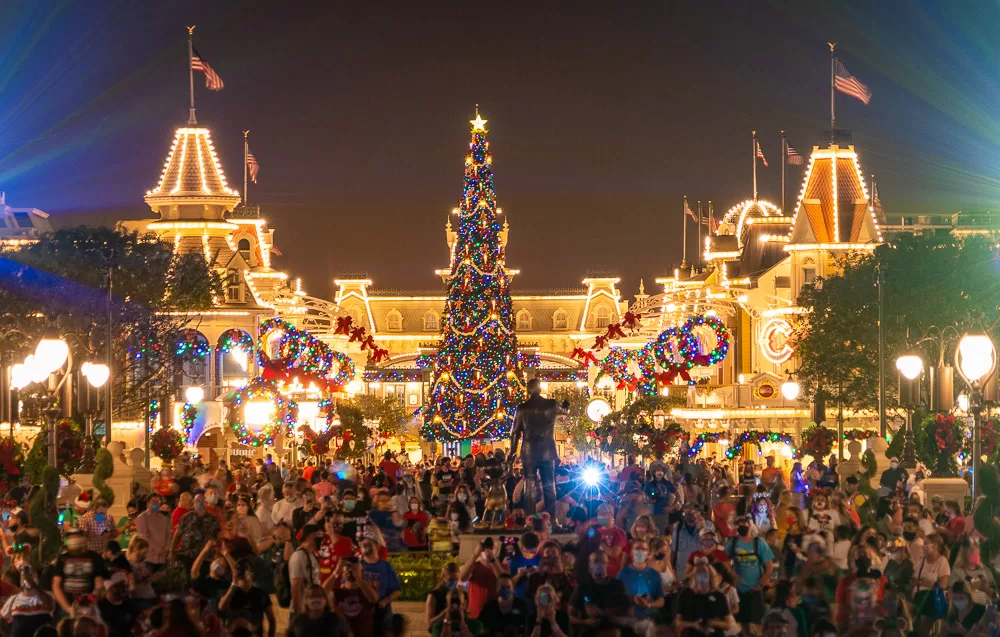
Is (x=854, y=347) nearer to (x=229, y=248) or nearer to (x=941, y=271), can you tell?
(x=941, y=271)

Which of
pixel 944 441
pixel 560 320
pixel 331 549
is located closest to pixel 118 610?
pixel 331 549

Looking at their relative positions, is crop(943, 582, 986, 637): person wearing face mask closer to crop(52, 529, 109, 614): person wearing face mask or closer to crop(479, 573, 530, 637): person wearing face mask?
crop(479, 573, 530, 637): person wearing face mask

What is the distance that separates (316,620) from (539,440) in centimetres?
1063

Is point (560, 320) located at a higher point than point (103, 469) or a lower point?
higher

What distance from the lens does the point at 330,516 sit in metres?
18.3

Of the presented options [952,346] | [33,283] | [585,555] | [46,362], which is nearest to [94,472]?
[46,362]

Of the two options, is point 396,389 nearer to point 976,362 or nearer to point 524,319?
point 524,319

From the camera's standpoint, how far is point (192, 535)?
63.1ft

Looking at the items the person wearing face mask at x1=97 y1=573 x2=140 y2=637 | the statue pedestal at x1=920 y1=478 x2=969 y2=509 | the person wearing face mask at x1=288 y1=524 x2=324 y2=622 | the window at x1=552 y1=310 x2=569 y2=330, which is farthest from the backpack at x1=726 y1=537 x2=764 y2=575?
the window at x1=552 y1=310 x2=569 y2=330

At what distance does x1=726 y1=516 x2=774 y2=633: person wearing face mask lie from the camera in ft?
55.4

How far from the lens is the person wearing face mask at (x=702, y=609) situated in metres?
14.4

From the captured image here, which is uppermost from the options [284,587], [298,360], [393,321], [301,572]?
[393,321]

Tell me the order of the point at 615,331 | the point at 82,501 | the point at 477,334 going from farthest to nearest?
the point at 477,334 < the point at 615,331 < the point at 82,501

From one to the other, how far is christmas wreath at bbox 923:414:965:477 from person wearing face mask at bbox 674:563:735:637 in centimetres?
1652
